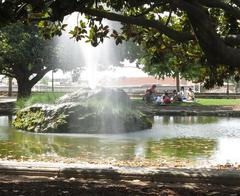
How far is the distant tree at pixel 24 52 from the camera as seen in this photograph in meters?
35.8

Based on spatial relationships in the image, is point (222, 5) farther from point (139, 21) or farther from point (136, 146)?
point (136, 146)

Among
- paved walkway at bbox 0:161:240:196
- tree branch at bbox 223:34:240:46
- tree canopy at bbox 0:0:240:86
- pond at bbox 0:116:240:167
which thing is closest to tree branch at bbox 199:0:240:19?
tree canopy at bbox 0:0:240:86

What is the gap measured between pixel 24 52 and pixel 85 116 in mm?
20521

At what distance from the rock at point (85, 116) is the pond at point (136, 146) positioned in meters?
0.58

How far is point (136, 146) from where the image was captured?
13.7 metres

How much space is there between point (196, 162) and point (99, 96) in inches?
305

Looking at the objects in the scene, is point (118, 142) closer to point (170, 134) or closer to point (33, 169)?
point (170, 134)

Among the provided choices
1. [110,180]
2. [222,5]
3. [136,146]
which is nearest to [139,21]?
[222,5]

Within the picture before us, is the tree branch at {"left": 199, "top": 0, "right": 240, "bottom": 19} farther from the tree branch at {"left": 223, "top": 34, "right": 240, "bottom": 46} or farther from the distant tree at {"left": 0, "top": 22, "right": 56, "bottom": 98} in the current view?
the distant tree at {"left": 0, "top": 22, "right": 56, "bottom": 98}

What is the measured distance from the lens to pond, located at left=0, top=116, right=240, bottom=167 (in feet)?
37.2

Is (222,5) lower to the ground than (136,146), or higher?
higher

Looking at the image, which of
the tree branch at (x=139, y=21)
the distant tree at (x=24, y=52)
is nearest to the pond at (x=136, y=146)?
the tree branch at (x=139, y=21)

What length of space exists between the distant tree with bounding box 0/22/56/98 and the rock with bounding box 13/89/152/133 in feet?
54.8

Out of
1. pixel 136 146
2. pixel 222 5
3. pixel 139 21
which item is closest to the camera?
pixel 222 5
